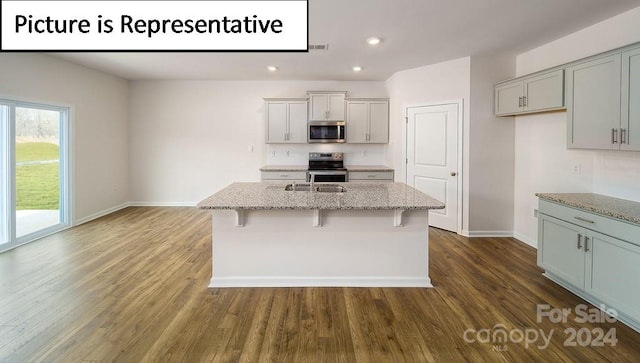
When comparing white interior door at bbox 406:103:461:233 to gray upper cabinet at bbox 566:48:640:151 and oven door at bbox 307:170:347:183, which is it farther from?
gray upper cabinet at bbox 566:48:640:151

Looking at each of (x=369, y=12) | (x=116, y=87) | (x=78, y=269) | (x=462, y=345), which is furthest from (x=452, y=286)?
(x=116, y=87)

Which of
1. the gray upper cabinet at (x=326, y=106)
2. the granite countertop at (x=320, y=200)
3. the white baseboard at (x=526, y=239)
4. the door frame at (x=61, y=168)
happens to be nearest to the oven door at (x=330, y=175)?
the gray upper cabinet at (x=326, y=106)

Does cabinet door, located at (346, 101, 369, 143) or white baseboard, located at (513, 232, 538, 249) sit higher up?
cabinet door, located at (346, 101, 369, 143)

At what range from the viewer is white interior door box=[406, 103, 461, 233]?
4.80 m

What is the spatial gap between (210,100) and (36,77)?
271 centimetres

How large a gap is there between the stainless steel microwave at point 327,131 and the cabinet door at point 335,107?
108 millimetres

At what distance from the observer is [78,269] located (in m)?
3.41

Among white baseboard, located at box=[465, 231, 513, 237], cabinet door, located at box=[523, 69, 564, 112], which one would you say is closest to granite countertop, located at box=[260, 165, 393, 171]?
white baseboard, located at box=[465, 231, 513, 237]

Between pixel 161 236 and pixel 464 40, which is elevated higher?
pixel 464 40

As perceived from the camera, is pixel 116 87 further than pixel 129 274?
Yes

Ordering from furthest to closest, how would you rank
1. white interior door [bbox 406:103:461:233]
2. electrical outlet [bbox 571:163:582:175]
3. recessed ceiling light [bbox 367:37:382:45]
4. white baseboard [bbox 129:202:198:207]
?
1. white baseboard [bbox 129:202:198:207]
2. white interior door [bbox 406:103:461:233]
3. recessed ceiling light [bbox 367:37:382:45]
4. electrical outlet [bbox 571:163:582:175]

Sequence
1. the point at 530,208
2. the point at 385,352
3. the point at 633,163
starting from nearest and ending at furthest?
the point at 385,352, the point at 633,163, the point at 530,208

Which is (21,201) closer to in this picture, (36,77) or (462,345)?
(36,77)

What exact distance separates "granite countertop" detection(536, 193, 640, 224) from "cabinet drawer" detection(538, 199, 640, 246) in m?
0.04
